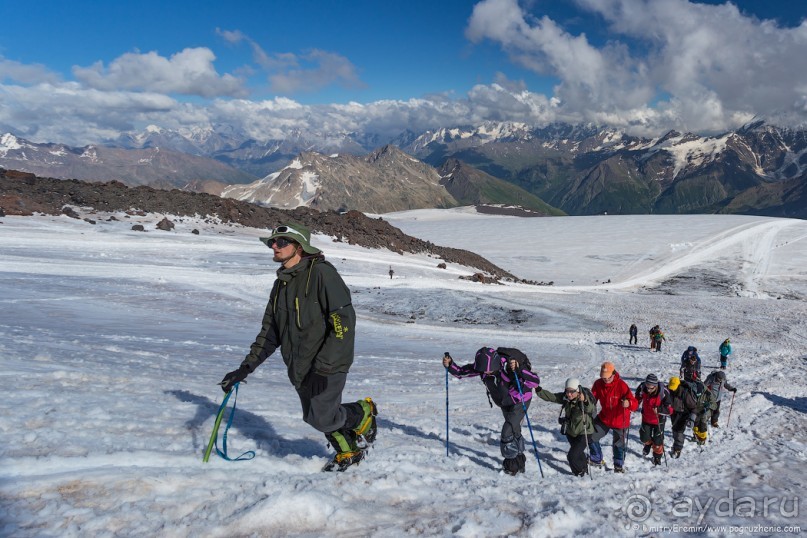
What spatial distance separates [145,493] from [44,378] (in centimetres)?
502

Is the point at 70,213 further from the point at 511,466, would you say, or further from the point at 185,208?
the point at 511,466

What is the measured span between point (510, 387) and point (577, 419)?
1297 millimetres

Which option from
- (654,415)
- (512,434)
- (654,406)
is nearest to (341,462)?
(512,434)

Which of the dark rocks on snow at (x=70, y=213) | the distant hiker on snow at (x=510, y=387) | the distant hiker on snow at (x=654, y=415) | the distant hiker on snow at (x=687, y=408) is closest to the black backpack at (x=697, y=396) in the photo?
the distant hiker on snow at (x=687, y=408)

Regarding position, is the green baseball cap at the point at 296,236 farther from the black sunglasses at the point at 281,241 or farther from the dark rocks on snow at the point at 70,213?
the dark rocks on snow at the point at 70,213

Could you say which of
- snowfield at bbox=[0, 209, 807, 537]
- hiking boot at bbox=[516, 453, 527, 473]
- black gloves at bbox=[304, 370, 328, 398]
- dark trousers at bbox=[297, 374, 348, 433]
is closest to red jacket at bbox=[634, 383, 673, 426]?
snowfield at bbox=[0, 209, 807, 537]

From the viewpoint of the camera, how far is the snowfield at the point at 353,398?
209 inches

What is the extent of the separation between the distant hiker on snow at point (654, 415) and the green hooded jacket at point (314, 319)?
676 centimetres

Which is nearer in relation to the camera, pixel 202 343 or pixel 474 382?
pixel 474 382

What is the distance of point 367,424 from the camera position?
6797 mm

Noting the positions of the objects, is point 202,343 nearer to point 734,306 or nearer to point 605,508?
point 605,508

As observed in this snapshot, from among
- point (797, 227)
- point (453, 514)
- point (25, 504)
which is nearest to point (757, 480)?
point (453, 514)

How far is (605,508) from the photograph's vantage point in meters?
6.49

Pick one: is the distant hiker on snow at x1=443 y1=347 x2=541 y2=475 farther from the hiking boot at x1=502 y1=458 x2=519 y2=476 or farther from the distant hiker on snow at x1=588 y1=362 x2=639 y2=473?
the distant hiker on snow at x1=588 y1=362 x2=639 y2=473
